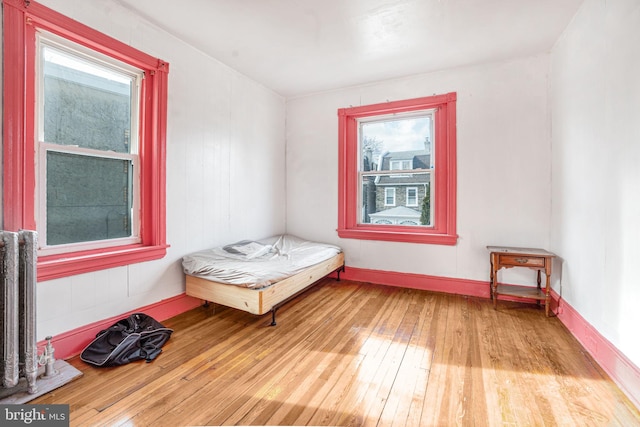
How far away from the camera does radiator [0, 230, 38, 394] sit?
152 centimetres

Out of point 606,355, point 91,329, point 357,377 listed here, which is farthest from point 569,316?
point 91,329

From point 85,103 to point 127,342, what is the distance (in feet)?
5.83

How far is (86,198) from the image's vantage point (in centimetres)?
217

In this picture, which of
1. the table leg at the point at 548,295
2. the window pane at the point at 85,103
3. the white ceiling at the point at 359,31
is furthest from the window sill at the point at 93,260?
the table leg at the point at 548,295

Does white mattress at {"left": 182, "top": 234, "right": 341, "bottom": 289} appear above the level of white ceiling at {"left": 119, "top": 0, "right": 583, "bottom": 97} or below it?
below

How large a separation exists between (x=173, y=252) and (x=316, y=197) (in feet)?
6.84

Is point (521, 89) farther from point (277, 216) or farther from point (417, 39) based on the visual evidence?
point (277, 216)

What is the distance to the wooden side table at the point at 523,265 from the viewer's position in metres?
2.70

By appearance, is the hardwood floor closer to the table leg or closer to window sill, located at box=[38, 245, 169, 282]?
the table leg

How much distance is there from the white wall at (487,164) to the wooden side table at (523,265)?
19 centimetres

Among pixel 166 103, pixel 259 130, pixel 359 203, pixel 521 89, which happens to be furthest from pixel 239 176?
pixel 521 89

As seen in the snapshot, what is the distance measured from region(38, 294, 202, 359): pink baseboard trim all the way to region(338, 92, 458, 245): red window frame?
7.26ft

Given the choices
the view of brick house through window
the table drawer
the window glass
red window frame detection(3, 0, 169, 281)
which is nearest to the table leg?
the table drawer

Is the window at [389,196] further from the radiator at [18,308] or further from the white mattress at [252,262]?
the radiator at [18,308]
